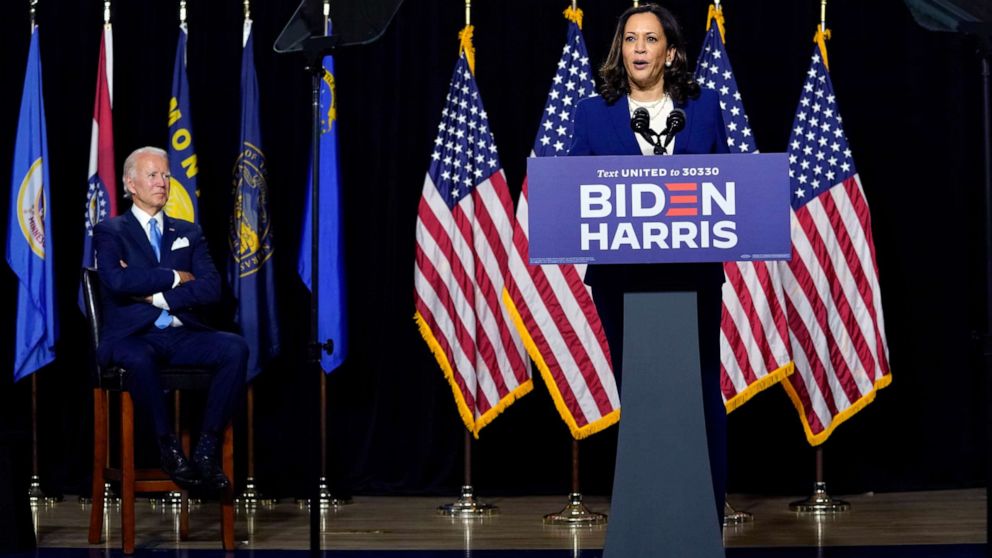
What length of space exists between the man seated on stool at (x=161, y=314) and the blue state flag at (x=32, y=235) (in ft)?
4.51

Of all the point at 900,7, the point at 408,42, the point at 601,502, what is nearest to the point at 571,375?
the point at 601,502

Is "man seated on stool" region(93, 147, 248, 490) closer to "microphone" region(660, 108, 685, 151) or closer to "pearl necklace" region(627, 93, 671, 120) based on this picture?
"pearl necklace" region(627, 93, 671, 120)

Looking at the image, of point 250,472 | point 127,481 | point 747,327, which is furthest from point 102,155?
point 747,327

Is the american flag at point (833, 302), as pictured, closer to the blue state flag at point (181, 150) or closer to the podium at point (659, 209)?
the blue state flag at point (181, 150)

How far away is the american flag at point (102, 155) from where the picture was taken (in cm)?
566

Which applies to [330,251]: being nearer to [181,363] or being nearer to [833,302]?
[181,363]

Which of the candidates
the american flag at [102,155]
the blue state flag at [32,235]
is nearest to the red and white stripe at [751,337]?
the american flag at [102,155]

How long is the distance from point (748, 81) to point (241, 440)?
2.87 meters

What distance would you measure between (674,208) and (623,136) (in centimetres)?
44

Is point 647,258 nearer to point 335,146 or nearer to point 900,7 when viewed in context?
point 335,146

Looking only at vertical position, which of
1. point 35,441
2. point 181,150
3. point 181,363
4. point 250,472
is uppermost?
point 181,150

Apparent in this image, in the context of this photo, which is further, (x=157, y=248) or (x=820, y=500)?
(x=820, y=500)

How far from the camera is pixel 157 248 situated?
4.60 meters

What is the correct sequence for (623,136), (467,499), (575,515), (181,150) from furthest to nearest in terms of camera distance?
(181,150)
(467,499)
(575,515)
(623,136)
